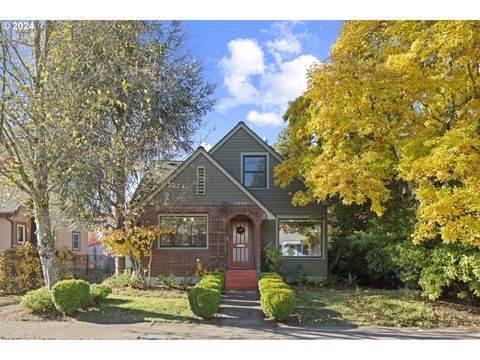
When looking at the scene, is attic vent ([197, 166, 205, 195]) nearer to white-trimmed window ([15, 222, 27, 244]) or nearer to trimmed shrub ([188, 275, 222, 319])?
trimmed shrub ([188, 275, 222, 319])

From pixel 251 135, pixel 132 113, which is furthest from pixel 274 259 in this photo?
pixel 132 113

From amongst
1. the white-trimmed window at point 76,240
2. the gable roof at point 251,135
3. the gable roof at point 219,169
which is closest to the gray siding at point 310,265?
the gable roof at point 219,169

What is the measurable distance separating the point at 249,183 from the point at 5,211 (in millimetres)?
10971

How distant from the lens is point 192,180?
→ 14.7m

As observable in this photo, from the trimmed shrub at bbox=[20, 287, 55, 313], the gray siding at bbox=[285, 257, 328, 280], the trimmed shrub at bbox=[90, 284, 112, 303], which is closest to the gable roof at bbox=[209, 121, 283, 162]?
the gray siding at bbox=[285, 257, 328, 280]

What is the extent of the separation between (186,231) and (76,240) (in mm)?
11999

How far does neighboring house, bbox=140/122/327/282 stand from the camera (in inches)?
576

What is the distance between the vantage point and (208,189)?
48.3 feet

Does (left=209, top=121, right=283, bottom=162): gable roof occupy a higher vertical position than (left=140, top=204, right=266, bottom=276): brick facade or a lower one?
higher

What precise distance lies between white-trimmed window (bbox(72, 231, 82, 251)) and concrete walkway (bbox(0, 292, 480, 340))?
50.8ft

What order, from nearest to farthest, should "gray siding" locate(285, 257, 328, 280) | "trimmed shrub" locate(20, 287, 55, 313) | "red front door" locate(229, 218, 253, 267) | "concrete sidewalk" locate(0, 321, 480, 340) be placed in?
"concrete sidewalk" locate(0, 321, 480, 340) → "trimmed shrub" locate(20, 287, 55, 313) → "red front door" locate(229, 218, 253, 267) → "gray siding" locate(285, 257, 328, 280)

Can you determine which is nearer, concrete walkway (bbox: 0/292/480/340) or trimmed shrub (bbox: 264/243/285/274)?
concrete walkway (bbox: 0/292/480/340)

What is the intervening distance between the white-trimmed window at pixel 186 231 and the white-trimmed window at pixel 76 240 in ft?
36.6

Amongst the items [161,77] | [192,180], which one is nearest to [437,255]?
[192,180]
